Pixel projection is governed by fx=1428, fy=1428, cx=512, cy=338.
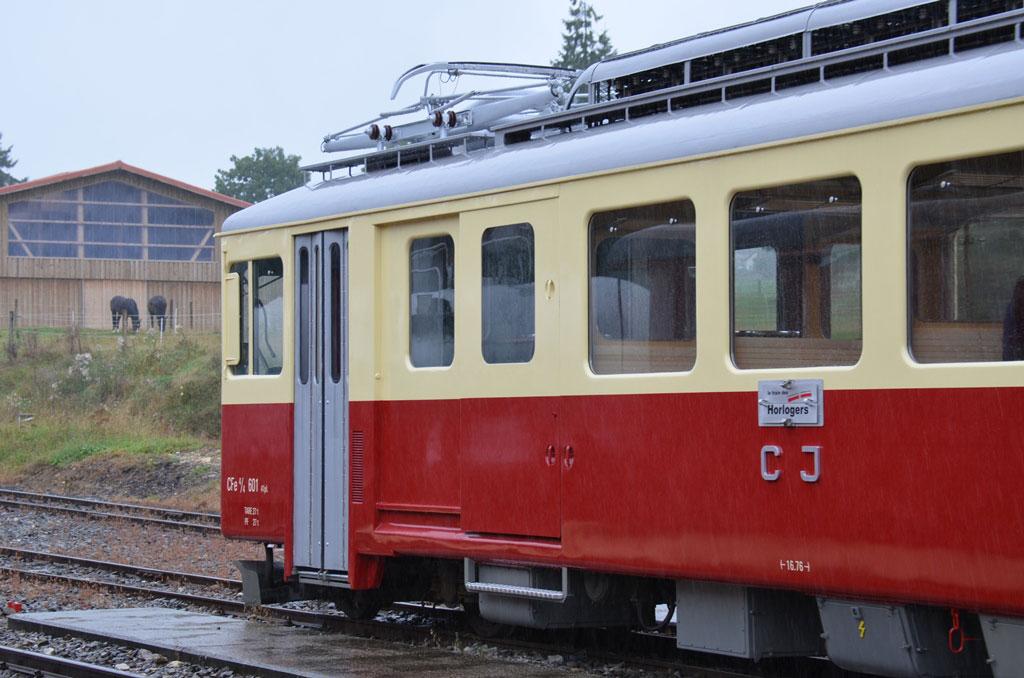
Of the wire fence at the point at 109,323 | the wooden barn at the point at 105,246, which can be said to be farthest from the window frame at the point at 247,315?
the wooden barn at the point at 105,246

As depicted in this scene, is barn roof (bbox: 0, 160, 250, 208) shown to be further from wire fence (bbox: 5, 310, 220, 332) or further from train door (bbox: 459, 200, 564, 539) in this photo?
train door (bbox: 459, 200, 564, 539)

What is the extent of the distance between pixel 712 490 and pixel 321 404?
3.63 meters

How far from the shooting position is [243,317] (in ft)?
34.7

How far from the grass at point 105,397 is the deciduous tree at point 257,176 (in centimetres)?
3846

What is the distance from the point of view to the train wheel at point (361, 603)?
1017 centimetres

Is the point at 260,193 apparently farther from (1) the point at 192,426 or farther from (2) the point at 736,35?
(2) the point at 736,35

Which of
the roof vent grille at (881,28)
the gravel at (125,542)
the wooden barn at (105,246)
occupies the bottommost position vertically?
the gravel at (125,542)

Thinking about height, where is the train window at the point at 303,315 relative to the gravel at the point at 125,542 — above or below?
above

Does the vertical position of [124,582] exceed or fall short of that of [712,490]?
it falls short

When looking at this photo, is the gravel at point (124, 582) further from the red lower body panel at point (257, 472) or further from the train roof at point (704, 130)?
the train roof at point (704, 130)

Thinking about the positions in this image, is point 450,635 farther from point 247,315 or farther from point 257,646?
point 247,315

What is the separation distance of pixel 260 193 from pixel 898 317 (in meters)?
70.5

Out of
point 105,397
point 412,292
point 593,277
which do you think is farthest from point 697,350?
point 105,397

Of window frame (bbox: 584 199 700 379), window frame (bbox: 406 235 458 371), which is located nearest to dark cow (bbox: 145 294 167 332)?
window frame (bbox: 406 235 458 371)
